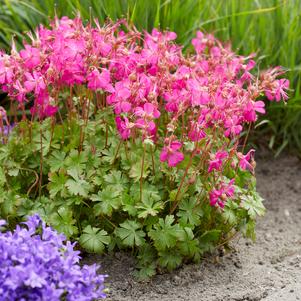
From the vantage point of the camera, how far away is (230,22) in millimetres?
4004

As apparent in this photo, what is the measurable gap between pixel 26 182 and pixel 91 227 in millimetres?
361

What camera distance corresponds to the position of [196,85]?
2553mm

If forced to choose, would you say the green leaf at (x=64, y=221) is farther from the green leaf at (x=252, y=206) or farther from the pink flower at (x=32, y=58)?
the green leaf at (x=252, y=206)

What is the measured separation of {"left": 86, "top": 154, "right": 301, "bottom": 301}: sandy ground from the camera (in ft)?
8.93

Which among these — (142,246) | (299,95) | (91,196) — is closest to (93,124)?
(91,196)

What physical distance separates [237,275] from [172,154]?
69cm

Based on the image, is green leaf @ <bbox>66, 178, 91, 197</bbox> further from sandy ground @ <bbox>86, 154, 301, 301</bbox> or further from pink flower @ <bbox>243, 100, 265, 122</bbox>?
pink flower @ <bbox>243, 100, 265, 122</bbox>

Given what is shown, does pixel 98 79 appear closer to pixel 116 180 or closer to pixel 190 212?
pixel 116 180

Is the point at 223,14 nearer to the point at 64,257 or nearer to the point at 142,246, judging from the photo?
the point at 142,246

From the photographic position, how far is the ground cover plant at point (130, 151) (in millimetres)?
2580

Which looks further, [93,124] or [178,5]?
[178,5]

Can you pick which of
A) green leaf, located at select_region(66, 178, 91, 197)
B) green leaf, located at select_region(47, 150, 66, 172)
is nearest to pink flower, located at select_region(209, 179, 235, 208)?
green leaf, located at select_region(66, 178, 91, 197)

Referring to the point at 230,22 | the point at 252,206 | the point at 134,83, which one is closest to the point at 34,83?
the point at 134,83

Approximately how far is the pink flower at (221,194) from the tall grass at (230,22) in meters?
1.16
